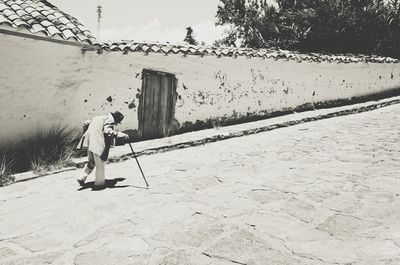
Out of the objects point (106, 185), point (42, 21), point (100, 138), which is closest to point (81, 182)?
point (106, 185)

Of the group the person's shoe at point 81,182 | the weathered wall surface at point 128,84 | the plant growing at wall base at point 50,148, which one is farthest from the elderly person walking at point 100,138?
→ the weathered wall surface at point 128,84

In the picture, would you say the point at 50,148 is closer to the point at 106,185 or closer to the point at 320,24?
the point at 106,185

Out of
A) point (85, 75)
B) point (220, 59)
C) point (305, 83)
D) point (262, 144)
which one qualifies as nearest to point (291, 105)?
point (305, 83)

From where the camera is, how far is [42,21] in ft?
27.5

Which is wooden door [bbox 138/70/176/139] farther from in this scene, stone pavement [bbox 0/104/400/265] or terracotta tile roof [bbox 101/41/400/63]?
stone pavement [bbox 0/104/400/265]

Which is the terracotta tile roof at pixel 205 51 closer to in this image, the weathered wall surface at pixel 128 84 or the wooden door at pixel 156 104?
the weathered wall surface at pixel 128 84

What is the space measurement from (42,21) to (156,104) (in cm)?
378

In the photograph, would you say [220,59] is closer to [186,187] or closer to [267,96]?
[267,96]

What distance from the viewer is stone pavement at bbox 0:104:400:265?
13.3 feet

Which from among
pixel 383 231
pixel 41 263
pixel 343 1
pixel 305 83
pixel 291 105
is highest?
pixel 343 1

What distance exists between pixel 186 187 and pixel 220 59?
21.8ft

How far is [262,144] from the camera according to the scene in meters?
9.71

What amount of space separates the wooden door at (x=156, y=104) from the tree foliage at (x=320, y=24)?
10700 mm

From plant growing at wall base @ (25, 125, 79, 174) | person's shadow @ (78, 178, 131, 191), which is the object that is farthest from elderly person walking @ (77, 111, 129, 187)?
plant growing at wall base @ (25, 125, 79, 174)
